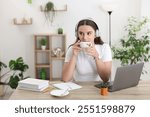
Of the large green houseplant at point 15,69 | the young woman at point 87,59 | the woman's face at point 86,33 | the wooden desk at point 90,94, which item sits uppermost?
the woman's face at point 86,33

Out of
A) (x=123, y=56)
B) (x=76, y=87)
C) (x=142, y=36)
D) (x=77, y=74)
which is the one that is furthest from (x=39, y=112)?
(x=142, y=36)

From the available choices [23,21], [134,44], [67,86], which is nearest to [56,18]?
[23,21]

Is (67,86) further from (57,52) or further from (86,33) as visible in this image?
(57,52)

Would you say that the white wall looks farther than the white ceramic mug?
Yes

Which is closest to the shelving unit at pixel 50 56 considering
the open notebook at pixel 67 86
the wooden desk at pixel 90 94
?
the open notebook at pixel 67 86

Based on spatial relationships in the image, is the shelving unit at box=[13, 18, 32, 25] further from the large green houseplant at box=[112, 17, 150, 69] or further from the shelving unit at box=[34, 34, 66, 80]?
the large green houseplant at box=[112, 17, 150, 69]

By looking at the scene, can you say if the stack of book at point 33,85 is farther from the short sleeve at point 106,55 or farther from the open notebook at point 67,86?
the short sleeve at point 106,55

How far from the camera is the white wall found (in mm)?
4492

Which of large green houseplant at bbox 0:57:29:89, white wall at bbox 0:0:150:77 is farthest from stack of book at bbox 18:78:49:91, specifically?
white wall at bbox 0:0:150:77

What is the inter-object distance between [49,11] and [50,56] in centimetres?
76

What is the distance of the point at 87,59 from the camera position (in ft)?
8.26

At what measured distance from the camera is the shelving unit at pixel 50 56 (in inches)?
179

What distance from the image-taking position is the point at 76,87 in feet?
6.84

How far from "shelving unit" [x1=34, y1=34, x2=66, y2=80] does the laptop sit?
252cm
